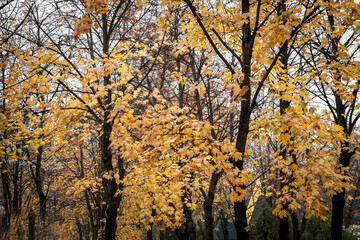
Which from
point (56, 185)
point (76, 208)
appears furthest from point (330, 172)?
point (56, 185)

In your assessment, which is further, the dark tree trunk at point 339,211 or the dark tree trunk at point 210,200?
the dark tree trunk at point 210,200

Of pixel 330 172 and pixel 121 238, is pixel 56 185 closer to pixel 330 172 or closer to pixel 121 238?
pixel 121 238

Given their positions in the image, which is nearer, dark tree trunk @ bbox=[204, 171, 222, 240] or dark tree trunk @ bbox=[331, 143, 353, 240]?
dark tree trunk @ bbox=[331, 143, 353, 240]

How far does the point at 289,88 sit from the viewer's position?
13.9 feet

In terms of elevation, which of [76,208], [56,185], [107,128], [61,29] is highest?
[61,29]

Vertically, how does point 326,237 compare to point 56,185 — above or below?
below

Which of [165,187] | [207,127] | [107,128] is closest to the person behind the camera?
[207,127]

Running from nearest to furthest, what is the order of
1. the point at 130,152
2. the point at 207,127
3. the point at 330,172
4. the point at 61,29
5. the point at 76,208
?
the point at 207,127, the point at 330,172, the point at 130,152, the point at 61,29, the point at 76,208

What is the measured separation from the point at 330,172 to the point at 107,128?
15.2ft

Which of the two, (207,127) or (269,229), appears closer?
(207,127)

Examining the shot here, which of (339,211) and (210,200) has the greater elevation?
(210,200)

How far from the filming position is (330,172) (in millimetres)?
4473

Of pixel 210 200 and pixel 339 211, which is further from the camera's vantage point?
pixel 210 200

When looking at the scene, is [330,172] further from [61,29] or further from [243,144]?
[61,29]
